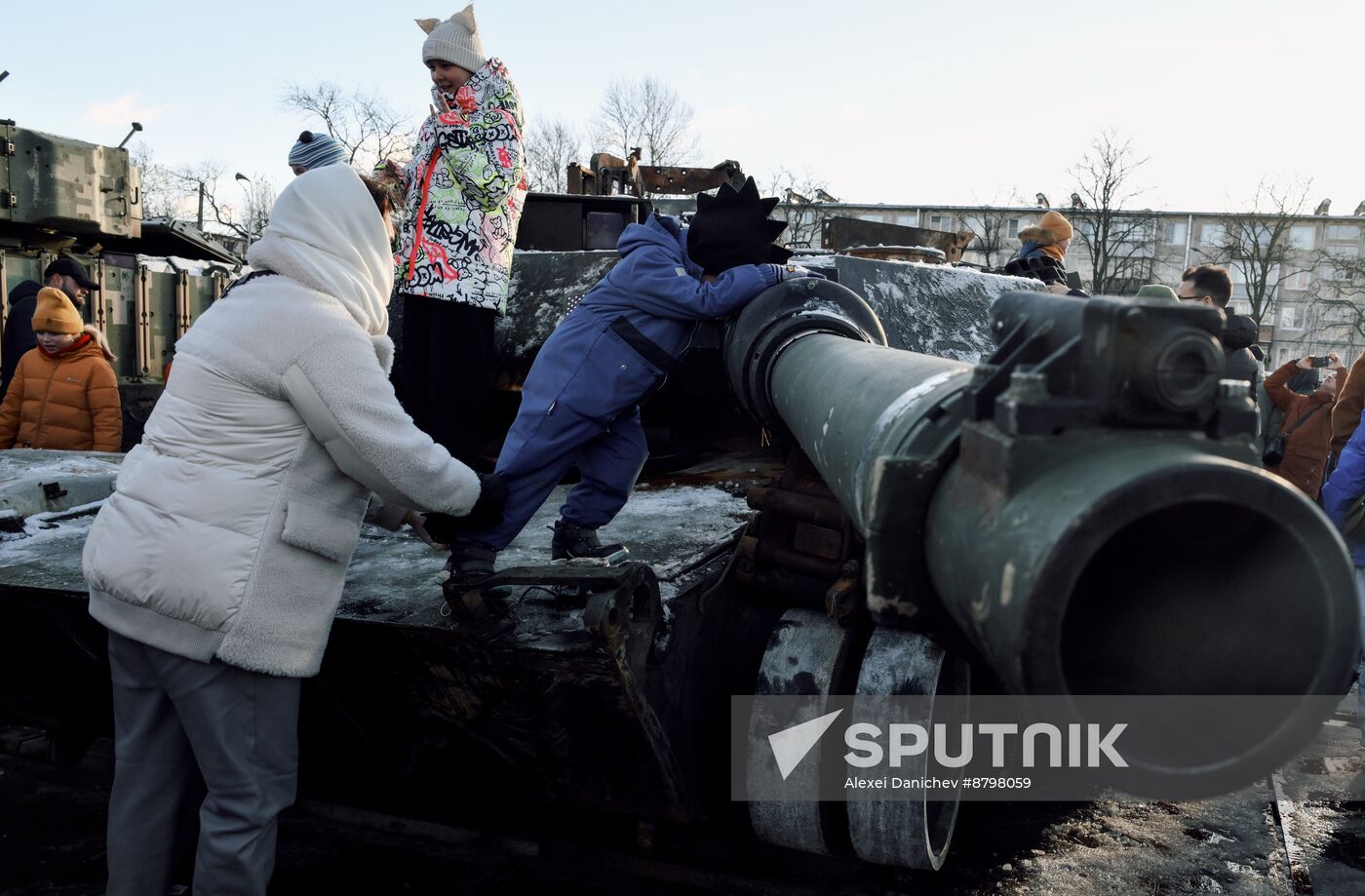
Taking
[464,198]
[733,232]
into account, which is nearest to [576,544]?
[733,232]

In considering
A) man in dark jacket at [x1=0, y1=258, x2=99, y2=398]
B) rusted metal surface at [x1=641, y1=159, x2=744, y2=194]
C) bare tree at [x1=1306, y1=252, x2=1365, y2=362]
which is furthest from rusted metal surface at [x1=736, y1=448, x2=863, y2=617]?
bare tree at [x1=1306, y1=252, x2=1365, y2=362]

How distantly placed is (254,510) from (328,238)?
0.61m

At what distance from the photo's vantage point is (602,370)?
3143mm

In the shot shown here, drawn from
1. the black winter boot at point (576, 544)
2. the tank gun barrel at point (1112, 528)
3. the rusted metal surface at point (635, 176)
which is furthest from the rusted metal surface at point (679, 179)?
the tank gun barrel at point (1112, 528)

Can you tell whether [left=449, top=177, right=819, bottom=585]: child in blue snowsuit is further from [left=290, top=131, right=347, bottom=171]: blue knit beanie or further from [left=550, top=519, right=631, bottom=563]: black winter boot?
[left=290, top=131, right=347, bottom=171]: blue knit beanie

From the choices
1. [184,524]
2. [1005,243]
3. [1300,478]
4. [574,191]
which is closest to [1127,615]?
[184,524]

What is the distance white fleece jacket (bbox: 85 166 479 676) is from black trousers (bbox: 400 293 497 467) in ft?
4.01

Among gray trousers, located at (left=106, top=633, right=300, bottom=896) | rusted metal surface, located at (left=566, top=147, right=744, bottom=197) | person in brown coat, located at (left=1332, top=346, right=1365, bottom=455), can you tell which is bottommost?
gray trousers, located at (left=106, top=633, right=300, bottom=896)

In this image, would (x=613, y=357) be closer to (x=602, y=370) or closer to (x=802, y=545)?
(x=602, y=370)

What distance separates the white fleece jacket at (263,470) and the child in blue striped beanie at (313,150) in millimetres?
1216

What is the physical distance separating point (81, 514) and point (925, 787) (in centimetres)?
293

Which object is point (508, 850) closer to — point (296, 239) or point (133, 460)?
point (133, 460)

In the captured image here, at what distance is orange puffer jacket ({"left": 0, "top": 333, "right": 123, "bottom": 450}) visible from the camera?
545 cm

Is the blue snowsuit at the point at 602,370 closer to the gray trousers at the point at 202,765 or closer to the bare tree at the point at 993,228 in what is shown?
the gray trousers at the point at 202,765
